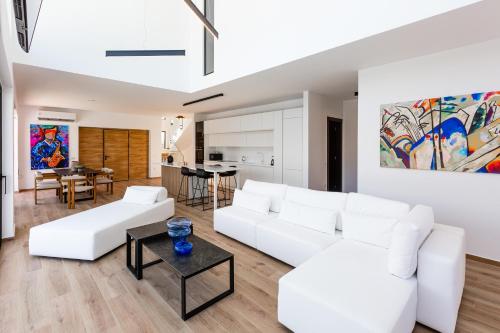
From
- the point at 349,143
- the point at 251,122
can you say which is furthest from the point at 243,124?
the point at 349,143

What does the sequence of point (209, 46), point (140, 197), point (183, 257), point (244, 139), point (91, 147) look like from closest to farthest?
point (183, 257) → point (140, 197) → point (209, 46) → point (244, 139) → point (91, 147)

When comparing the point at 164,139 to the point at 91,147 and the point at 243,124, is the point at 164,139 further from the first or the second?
the point at 243,124

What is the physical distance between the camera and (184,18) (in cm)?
548

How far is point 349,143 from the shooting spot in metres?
6.74

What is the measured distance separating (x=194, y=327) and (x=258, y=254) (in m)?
1.38

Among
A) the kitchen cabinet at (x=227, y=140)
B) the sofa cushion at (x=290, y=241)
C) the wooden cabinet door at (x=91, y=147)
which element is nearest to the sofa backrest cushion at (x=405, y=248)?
the sofa cushion at (x=290, y=241)

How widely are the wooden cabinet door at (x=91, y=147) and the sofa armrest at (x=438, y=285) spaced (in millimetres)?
9815

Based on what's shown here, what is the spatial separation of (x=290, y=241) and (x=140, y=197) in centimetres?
269

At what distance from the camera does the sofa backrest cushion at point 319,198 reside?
9.65 feet

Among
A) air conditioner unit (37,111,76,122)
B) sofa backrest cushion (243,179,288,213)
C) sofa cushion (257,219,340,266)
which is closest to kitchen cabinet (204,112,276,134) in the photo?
sofa backrest cushion (243,179,288,213)

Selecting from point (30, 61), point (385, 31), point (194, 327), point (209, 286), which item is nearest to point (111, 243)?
point (209, 286)

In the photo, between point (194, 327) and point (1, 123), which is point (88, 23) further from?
point (194, 327)

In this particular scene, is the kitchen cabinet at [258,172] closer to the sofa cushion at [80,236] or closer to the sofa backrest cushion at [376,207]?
the sofa backrest cushion at [376,207]

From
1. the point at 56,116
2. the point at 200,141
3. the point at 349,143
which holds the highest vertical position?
the point at 56,116
